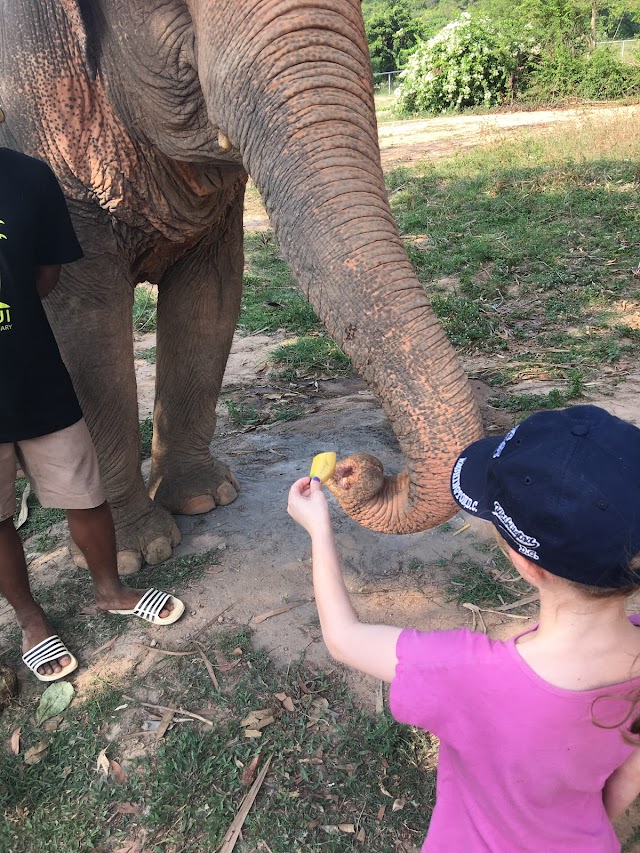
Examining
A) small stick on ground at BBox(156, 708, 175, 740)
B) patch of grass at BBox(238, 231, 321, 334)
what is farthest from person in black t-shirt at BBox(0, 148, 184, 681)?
patch of grass at BBox(238, 231, 321, 334)

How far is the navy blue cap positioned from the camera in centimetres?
111

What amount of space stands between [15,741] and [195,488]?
144cm

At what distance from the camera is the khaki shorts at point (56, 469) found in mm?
2602

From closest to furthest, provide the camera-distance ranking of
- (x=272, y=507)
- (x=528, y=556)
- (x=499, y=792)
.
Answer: (x=528, y=556) < (x=499, y=792) < (x=272, y=507)

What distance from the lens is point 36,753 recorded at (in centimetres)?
249

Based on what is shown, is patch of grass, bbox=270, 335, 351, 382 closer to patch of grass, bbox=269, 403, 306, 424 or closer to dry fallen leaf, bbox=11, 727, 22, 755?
patch of grass, bbox=269, 403, 306, 424

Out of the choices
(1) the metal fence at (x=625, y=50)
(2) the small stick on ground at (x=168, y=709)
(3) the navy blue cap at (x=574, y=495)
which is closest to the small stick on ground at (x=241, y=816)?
(2) the small stick on ground at (x=168, y=709)

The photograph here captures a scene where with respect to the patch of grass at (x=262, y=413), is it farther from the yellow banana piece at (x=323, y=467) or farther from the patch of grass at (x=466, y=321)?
the yellow banana piece at (x=323, y=467)

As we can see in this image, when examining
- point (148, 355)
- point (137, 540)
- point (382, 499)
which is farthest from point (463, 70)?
point (382, 499)

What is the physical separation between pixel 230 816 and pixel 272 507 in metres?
1.62

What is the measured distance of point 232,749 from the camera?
7.95ft

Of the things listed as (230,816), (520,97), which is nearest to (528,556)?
(230,816)

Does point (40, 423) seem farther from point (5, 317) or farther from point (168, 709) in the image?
point (168, 709)

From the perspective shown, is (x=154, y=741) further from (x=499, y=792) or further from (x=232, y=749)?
(x=499, y=792)
